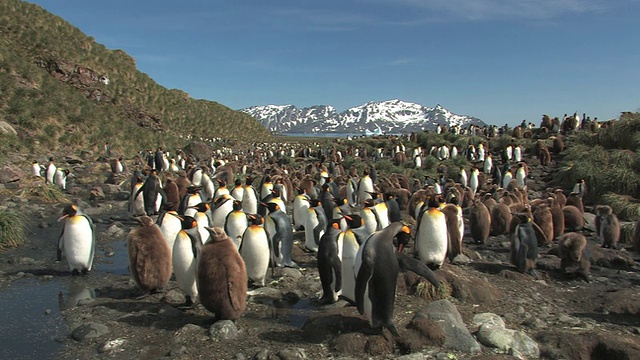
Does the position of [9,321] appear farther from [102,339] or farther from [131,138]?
[131,138]

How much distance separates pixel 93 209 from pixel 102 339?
889 centimetres

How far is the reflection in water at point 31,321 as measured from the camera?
450cm

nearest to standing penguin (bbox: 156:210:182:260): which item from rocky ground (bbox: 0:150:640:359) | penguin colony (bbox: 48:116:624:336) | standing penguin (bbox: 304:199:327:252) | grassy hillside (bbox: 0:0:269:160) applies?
penguin colony (bbox: 48:116:624:336)

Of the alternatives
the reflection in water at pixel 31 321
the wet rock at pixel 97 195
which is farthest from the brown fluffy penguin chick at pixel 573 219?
the wet rock at pixel 97 195

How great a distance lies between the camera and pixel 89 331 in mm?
4828

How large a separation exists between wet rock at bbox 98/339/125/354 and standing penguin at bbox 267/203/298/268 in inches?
121

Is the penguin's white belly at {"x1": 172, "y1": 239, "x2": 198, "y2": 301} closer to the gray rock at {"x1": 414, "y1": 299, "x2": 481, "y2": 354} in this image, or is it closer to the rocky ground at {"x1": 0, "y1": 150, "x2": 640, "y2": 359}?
the rocky ground at {"x1": 0, "y1": 150, "x2": 640, "y2": 359}

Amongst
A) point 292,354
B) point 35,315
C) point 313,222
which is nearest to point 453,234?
point 313,222

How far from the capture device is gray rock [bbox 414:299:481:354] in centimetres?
445

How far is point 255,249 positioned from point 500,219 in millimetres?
7085

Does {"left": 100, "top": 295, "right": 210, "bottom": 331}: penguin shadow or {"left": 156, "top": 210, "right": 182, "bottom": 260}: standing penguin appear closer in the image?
{"left": 100, "top": 295, "right": 210, "bottom": 331}: penguin shadow

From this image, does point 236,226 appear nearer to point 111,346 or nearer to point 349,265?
point 349,265

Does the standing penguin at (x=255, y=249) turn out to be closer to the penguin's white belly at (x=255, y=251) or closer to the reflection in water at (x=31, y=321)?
the penguin's white belly at (x=255, y=251)

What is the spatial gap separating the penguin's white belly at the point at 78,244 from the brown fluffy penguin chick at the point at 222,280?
2.93 metres
